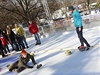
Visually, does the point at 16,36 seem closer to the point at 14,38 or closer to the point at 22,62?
the point at 14,38

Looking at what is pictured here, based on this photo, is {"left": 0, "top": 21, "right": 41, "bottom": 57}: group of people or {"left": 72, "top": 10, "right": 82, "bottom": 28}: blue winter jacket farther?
{"left": 0, "top": 21, "right": 41, "bottom": 57}: group of people

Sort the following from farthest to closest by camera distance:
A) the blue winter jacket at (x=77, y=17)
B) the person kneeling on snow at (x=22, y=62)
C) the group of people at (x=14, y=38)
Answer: the group of people at (x=14, y=38) → the blue winter jacket at (x=77, y=17) → the person kneeling on snow at (x=22, y=62)

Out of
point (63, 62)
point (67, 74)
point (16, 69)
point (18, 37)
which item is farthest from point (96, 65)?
point (18, 37)

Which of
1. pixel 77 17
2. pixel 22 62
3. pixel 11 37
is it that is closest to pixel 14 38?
pixel 11 37

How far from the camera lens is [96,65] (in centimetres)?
562

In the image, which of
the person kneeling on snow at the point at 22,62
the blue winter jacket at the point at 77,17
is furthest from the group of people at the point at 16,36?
the blue winter jacket at the point at 77,17

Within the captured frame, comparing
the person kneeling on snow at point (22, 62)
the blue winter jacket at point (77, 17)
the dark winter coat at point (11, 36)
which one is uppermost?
the blue winter jacket at point (77, 17)

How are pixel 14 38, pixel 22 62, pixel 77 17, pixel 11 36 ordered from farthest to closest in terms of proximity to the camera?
pixel 14 38, pixel 11 36, pixel 77 17, pixel 22 62

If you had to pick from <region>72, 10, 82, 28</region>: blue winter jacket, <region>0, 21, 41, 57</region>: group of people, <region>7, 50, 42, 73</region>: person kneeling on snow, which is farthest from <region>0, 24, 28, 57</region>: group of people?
<region>72, 10, 82, 28</region>: blue winter jacket

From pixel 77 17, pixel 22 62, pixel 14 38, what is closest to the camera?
pixel 22 62

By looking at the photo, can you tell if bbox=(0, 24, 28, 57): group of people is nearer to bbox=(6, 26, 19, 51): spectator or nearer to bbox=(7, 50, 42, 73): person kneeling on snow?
bbox=(6, 26, 19, 51): spectator

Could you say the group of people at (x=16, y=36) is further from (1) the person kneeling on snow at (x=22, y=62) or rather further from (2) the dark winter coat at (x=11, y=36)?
(1) the person kneeling on snow at (x=22, y=62)

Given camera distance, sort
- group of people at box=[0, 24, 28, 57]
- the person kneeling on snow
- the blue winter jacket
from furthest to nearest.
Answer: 1. group of people at box=[0, 24, 28, 57]
2. the blue winter jacket
3. the person kneeling on snow

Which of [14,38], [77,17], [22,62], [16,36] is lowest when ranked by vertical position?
[22,62]
